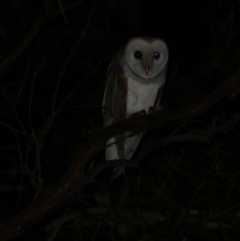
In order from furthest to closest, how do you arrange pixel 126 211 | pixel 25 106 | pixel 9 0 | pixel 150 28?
1. pixel 150 28
2. pixel 25 106
3. pixel 9 0
4. pixel 126 211

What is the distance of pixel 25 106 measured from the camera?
2.81 m

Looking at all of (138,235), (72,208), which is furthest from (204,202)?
(72,208)

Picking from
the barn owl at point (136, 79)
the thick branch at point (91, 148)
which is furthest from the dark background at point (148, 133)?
the thick branch at point (91, 148)

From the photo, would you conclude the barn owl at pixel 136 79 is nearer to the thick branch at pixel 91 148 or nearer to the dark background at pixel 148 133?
the dark background at pixel 148 133

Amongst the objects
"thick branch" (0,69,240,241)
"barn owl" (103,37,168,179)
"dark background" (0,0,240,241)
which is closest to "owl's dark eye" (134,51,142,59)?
"barn owl" (103,37,168,179)

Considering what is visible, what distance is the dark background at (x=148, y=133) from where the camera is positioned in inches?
93.7

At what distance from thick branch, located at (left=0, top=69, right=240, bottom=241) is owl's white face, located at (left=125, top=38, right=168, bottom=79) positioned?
762 mm

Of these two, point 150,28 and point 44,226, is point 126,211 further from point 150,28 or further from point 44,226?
point 150,28

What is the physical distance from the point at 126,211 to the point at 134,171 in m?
0.36

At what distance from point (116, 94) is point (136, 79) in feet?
0.31

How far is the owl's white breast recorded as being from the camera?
2.51m

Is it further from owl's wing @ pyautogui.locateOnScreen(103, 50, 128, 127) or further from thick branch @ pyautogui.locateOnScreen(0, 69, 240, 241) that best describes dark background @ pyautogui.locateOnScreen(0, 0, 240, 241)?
thick branch @ pyautogui.locateOnScreen(0, 69, 240, 241)

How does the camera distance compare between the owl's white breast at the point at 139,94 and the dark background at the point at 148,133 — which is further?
the owl's white breast at the point at 139,94

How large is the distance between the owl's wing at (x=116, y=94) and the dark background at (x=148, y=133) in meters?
0.09
